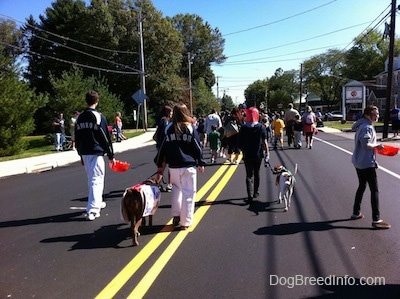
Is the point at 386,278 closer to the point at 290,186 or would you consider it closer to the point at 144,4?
the point at 290,186

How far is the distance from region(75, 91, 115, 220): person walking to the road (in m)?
0.39

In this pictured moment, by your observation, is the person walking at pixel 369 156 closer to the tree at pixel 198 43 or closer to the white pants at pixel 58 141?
the white pants at pixel 58 141

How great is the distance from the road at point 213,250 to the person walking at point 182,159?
0.37m

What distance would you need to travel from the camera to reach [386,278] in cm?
420

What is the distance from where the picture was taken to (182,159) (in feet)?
19.3

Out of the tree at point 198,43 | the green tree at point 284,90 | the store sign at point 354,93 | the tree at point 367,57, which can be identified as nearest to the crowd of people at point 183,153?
the store sign at point 354,93

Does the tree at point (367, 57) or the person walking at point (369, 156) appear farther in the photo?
the tree at point (367, 57)

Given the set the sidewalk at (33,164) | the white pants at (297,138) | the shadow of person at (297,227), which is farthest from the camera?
the white pants at (297,138)

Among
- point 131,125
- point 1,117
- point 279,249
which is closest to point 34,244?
point 279,249

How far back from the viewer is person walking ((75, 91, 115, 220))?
6742 millimetres

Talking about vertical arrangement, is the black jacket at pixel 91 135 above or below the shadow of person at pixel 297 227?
above

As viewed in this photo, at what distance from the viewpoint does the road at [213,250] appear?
13.5 feet

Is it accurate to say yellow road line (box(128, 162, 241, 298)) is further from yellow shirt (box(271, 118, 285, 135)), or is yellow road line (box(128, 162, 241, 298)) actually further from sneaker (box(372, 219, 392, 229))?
yellow shirt (box(271, 118, 285, 135))

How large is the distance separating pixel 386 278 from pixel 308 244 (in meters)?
1.20
